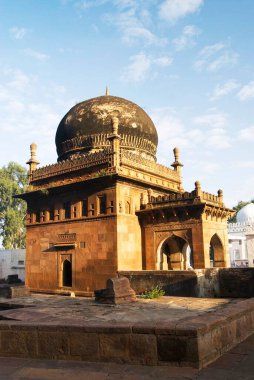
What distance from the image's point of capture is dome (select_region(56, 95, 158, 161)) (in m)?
17.2

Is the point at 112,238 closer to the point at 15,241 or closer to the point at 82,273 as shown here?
the point at 82,273

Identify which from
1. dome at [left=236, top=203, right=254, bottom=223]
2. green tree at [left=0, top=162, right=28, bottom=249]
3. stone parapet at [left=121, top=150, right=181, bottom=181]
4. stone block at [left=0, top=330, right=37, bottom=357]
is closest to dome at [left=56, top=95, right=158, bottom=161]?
stone parapet at [left=121, top=150, right=181, bottom=181]

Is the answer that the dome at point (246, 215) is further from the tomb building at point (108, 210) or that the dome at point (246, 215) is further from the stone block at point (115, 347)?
the stone block at point (115, 347)

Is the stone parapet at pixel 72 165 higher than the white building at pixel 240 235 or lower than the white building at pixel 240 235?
higher

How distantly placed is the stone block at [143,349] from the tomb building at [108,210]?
9516 mm

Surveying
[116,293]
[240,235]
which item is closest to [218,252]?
[116,293]

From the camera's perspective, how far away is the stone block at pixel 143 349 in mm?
4309

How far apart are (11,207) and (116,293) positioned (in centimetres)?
3436

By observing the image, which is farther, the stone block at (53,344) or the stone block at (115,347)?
the stone block at (53,344)

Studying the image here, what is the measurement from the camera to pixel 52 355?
470cm

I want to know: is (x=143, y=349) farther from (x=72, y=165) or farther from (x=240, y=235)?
(x=240, y=235)

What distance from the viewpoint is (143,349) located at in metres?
4.36

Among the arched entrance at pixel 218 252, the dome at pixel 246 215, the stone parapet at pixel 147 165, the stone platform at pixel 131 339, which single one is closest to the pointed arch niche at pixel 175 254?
the arched entrance at pixel 218 252

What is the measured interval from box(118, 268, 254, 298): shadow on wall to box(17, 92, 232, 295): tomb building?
123cm
